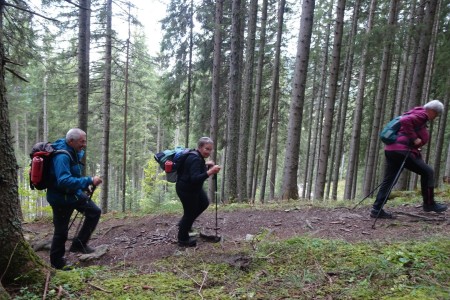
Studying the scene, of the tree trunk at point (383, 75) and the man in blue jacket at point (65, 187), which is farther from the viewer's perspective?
the tree trunk at point (383, 75)

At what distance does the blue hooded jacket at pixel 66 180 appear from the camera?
420cm

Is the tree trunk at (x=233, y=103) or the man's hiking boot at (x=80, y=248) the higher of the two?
the tree trunk at (x=233, y=103)

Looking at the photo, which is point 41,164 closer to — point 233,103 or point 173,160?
point 173,160

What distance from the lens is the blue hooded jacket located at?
4.20 meters

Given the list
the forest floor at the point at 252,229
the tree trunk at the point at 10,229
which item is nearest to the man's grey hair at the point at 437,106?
the forest floor at the point at 252,229

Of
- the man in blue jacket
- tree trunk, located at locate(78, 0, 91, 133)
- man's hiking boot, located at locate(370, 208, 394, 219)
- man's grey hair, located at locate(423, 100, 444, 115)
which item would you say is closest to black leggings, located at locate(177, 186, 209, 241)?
the man in blue jacket

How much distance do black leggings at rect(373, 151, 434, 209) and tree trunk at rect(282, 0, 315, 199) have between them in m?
3.52

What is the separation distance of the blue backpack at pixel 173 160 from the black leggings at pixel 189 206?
0.27 m

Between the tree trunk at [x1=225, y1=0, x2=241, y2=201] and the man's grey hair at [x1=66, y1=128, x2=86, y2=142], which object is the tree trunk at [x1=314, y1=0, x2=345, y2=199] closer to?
the tree trunk at [x1=225, y1=0, x2=241, y2=201]

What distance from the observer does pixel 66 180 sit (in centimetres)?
417

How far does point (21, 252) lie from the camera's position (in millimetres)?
2842

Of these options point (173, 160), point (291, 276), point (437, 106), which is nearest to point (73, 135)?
point (173, 160)

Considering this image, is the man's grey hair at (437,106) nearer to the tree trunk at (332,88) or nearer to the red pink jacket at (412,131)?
the red pink jacket at (412,131)

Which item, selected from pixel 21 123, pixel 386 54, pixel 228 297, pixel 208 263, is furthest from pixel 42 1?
pixel 21 123
